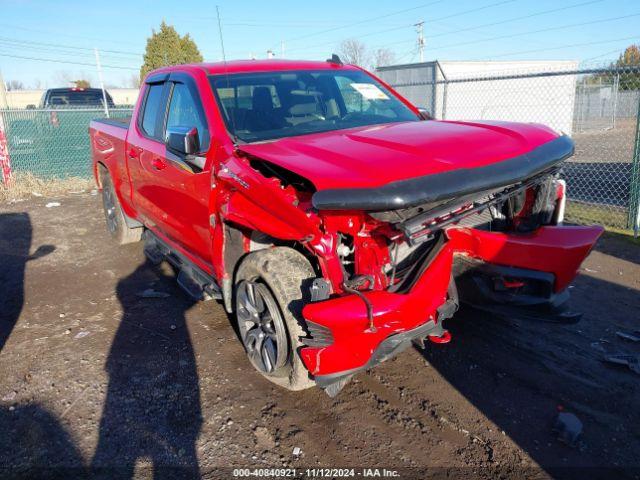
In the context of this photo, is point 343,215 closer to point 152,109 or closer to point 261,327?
point 261,327

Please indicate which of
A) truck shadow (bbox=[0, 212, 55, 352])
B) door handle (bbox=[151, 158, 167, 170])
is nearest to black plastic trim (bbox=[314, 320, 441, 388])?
door handle (bbox=[151, 158, 167, 170])

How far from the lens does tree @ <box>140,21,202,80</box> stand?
2345cm

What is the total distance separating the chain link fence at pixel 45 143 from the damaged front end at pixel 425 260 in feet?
34.8

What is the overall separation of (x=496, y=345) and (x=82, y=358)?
3.20 m

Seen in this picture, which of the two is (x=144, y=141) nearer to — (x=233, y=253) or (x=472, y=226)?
(x=233, y=253)

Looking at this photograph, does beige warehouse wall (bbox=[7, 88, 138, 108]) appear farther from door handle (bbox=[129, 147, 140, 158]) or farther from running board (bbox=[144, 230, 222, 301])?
running board (bbox=[144, 230, 222, 301])

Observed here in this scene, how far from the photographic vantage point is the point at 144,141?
16.3 ft

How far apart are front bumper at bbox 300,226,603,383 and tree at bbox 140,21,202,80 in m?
22.4

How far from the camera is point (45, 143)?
39.1 ft

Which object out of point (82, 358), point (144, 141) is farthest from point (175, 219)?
point (82, 358)

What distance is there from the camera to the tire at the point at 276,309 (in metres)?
3.02

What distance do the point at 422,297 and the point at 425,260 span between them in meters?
0.29

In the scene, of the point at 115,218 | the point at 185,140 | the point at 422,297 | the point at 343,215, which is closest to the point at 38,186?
the point at 115,218

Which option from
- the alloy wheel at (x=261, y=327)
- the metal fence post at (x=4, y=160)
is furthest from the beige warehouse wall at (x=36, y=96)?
the alloy wheel at (x=261, y=327)
